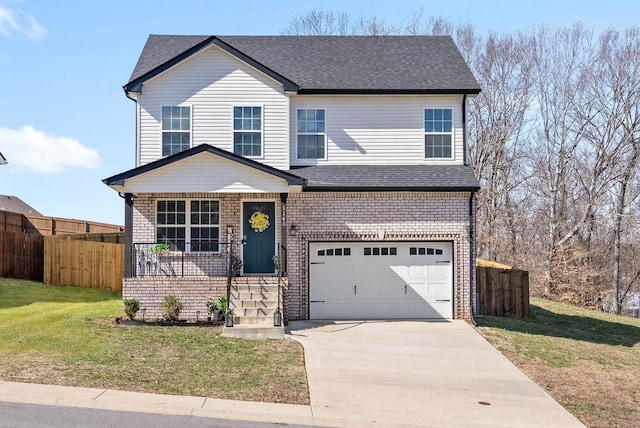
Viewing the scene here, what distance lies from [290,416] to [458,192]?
10.3 meters

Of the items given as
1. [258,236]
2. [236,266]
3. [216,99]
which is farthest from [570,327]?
[216,99]

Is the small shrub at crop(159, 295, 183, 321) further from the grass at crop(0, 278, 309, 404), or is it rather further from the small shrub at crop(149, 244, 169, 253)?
the small shrub at crop(149, 244, 169, 253)

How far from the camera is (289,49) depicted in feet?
70.5

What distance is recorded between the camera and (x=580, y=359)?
47.8ft

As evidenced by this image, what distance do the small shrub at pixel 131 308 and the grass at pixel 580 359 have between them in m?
8.62

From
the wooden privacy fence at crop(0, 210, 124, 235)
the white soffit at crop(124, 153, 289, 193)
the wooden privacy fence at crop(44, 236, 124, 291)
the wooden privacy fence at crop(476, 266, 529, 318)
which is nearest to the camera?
the white soffit at crop(124, 153, 289, 193)

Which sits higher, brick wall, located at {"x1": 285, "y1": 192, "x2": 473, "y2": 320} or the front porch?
brick wall, located at {"x1": 285, "y1": 192, "x2": 473, "y2": 320}

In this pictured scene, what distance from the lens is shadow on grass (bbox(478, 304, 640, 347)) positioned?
1809 centimetres

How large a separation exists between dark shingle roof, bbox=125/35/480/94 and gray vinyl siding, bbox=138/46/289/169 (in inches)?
13.9

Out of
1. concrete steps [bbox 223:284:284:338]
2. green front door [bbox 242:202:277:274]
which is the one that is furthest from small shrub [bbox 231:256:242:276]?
concrete steps [bbox 223:284:284:338]

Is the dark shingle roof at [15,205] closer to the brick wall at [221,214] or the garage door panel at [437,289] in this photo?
the brick wall at [221,214]

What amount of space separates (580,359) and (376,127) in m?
8.23

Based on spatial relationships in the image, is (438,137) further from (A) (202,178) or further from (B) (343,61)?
(A) (202,178)

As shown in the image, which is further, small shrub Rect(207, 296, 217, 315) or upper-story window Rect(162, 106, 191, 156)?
upper-story window Rect(162, 106, 191, 156)
